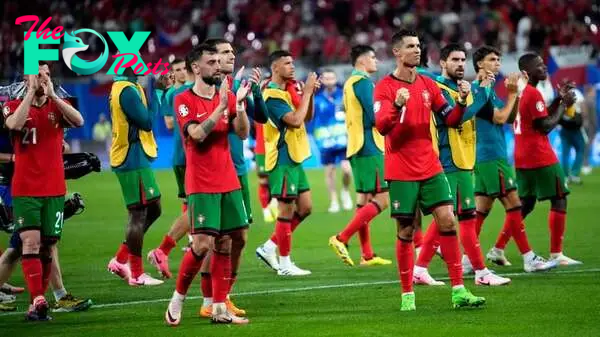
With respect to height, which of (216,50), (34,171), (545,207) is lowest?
(545,207)

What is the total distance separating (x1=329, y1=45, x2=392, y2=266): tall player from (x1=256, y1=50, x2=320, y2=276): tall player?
675 millimetres

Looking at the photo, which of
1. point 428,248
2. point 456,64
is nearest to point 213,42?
point 456,64

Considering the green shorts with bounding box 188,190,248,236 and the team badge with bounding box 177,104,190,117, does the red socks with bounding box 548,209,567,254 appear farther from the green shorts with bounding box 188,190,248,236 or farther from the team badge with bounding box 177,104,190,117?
the team badge with bounding box 177,104,190,117

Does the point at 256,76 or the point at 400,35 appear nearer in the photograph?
the point at 256,76

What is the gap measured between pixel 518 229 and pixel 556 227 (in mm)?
643

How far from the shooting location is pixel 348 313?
10930 millimetres

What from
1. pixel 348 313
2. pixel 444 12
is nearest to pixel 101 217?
pixel 348 313

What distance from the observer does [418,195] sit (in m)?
10.9

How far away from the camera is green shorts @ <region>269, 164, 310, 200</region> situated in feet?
46.8

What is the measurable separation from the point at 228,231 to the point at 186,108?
1.11m

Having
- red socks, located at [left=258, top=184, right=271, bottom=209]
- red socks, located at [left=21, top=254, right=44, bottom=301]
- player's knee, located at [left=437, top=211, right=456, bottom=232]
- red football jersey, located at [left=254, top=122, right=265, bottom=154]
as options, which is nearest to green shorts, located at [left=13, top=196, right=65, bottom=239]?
red socks, located at [left=21, top=254, right=44, bottom=301]

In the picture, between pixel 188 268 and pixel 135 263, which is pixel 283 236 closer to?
pixel 135 263

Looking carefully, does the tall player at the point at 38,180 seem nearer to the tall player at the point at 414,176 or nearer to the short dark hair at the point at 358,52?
the tall player at the point at 414,176

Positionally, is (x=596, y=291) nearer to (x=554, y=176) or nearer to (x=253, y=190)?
(x=554, y=176)
